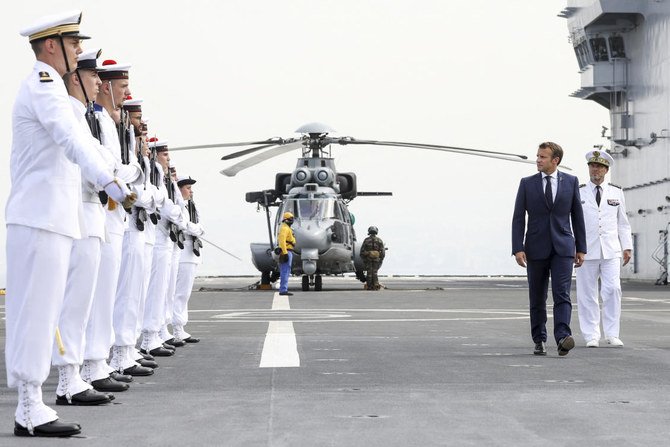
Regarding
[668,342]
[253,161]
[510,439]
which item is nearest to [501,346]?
[668,342]

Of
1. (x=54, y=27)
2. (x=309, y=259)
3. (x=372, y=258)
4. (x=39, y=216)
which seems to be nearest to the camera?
(x=39, y=216)

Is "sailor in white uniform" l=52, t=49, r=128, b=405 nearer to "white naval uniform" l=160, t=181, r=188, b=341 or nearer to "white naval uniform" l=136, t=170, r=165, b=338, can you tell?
"white naval uniform" l=136, t=170, r=165, b=338

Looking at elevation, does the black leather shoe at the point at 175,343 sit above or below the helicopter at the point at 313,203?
below

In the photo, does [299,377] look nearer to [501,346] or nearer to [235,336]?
[501,346]

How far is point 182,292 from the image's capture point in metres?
13.2

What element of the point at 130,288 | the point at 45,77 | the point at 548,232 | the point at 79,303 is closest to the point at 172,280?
the point at 130,288

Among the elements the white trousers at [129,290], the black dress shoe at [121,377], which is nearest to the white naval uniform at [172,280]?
the white trousers at [129,290]

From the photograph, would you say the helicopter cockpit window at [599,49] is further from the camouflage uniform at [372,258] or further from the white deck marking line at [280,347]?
the white deck marking line at [280,347]

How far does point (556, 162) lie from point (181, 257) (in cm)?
423

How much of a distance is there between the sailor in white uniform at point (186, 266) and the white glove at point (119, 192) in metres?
6.47

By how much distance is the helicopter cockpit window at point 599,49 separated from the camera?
2238 inches

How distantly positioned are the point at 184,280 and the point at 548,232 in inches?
159

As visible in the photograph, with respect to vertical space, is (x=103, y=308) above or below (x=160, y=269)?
below

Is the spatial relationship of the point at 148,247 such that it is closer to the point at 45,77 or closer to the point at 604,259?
the point at 45,77
